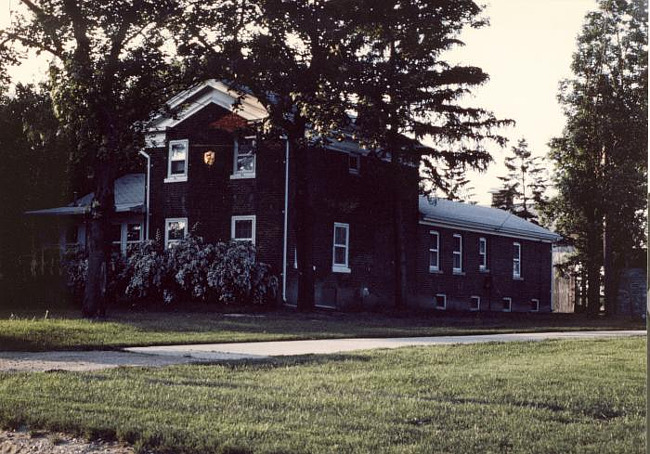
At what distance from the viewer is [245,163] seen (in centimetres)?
2777

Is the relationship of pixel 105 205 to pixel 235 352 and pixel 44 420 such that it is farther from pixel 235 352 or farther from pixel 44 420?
pixel 44 420

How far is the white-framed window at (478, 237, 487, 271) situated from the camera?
36.5 m

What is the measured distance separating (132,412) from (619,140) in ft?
78.0

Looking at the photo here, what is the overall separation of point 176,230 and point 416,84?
9402 mm

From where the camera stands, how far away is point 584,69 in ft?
91.2

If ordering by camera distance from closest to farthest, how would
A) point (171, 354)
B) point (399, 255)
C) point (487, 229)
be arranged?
point (171, 354) → point (399, 255) → point (487, 229)

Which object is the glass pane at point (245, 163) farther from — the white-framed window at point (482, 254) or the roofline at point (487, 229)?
the white-framed window at point (482, 254)

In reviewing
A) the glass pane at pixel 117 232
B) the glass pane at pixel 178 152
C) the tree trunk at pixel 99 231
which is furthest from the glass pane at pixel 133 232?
the tree trunk at pixel 99 231

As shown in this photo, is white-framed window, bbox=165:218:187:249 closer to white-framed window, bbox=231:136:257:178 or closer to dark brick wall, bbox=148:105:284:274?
dark brick wall, bbox=148:105:284:274

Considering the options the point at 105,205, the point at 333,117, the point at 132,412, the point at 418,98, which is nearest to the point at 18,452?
the point at 132,412

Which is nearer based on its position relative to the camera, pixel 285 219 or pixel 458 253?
pixel 285 219

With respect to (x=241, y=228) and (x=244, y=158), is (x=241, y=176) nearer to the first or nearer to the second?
(x=244, y=158)

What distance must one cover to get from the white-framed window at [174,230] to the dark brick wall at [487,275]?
363 inches

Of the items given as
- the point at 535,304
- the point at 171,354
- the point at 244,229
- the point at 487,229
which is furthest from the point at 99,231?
the point at 535,304
